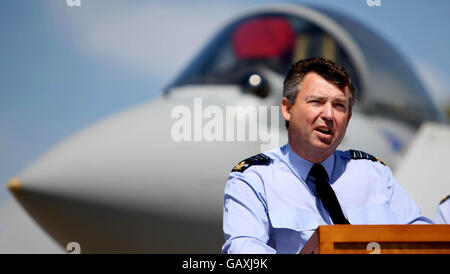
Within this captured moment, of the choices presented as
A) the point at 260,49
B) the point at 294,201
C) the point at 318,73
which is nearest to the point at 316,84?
the point at 318,73

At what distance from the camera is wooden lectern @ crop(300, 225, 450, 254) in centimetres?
146

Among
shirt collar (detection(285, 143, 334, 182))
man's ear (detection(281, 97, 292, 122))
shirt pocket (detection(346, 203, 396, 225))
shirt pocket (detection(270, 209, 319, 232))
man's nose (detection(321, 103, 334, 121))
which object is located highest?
man's ear (detection(281, 97, 292, 122))

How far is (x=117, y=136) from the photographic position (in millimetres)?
4453

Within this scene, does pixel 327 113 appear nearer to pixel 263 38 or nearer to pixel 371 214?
pixel 371 214

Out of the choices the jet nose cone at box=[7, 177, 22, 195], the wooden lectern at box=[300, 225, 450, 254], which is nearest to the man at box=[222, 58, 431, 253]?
the wooden lectern at box=[300, 225, 450, 254]

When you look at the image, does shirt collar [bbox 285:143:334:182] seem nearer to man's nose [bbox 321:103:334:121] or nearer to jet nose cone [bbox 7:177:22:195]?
man's nose [bbox 321:103:334:121]

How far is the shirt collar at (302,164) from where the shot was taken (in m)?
2.16

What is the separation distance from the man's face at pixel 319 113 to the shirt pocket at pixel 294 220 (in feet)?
0.75

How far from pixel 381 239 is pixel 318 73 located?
0.75 metres

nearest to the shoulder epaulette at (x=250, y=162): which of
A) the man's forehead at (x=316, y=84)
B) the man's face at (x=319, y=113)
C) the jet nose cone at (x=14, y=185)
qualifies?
the man's face at (x=319, y=113)

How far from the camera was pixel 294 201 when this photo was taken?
6.80 feet

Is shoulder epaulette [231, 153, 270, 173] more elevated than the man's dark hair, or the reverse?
the man's dark hair

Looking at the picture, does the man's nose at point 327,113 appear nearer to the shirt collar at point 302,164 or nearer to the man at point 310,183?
the man at point 310,183
